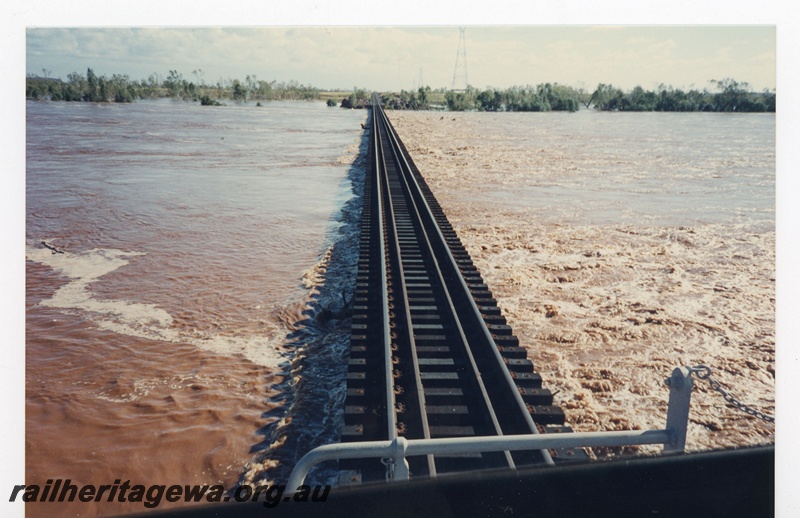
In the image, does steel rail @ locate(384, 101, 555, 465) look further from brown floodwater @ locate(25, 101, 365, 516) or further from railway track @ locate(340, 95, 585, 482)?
brown floodwater @ locate(25, 101, 365, 516)

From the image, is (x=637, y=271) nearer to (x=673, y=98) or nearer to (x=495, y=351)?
(x=673, y=98)

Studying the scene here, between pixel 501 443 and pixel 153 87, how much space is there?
42.4 ft

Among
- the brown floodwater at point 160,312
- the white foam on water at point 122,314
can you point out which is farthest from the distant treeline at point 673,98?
the white foam on water at point 122,314

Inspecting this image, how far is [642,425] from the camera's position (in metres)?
4.76

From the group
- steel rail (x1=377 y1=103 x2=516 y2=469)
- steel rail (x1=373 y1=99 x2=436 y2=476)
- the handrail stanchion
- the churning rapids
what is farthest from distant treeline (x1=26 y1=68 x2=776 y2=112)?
the handrail stanchion

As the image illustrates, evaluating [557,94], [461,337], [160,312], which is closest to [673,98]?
[557,94]

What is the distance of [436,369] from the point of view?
5.05 m

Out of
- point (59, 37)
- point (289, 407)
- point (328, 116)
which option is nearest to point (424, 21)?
point (59, 37)

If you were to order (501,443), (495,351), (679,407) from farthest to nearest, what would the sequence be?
(495,351) < (679,407) < (501,443)

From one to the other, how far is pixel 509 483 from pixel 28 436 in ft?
15.3

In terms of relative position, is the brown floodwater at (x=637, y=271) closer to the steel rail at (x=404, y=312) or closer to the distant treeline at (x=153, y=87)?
the steel rail at (x=404, y=312)

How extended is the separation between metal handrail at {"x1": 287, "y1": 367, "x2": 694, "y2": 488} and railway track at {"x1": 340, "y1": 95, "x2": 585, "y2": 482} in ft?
2.40

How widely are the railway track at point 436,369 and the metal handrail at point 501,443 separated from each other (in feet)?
2.40

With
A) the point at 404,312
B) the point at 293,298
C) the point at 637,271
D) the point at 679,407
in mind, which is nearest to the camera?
the point at 679,407
